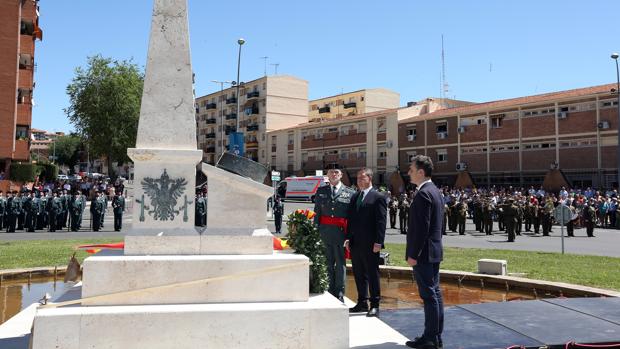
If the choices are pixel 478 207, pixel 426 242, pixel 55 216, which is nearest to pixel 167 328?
pixel 426 242

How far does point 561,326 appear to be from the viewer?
554 centimetres

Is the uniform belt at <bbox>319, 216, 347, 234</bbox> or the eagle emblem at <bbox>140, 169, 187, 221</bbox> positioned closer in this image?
the eagle emblem at <bbox>140, 169, 187, 221</bbox>

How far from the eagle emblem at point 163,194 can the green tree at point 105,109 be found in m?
48.8

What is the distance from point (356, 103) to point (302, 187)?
2412cm

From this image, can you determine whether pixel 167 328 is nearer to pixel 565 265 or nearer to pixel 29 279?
pixel 29 279

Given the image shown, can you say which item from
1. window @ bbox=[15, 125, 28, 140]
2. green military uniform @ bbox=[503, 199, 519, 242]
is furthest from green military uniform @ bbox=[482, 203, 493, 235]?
window @ bbox=[15, 125, 28, 140]

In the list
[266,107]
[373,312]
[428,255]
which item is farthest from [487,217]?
[266,107]

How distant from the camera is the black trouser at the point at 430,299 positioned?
4816 mm

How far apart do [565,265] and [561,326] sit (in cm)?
649

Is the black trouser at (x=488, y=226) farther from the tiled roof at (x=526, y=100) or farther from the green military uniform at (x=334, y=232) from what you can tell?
the tiled roof at (x=526, y=100)

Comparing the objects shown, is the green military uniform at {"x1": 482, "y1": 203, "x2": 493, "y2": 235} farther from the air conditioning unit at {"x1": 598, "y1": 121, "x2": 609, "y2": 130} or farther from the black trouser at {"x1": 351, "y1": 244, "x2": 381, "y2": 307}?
the air conditioning unit at {"x1": 598, "y1": 121, "x2": 609, "y2": 130}

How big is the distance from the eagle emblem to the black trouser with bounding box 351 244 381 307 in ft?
7.88

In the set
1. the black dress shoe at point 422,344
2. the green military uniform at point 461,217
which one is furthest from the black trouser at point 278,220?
the black dress shoe at point 422,344

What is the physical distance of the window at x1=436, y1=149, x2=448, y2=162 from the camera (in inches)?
1885
